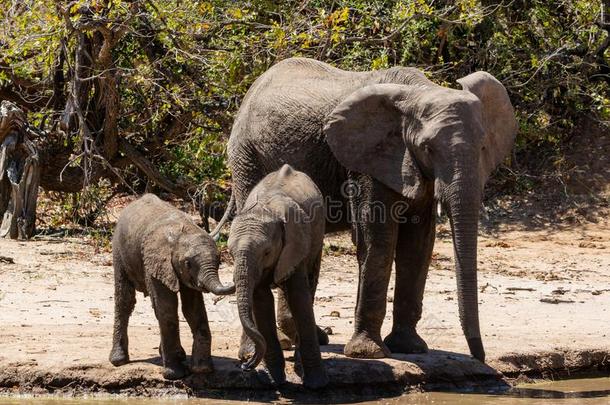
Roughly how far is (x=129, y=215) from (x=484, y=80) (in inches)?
109

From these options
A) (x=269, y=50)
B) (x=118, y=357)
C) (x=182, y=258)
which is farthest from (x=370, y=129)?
(x=269, y=50)

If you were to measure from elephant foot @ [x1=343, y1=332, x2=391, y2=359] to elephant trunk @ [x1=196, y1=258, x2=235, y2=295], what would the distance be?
5.02 ft

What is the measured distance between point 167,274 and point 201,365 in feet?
2.21

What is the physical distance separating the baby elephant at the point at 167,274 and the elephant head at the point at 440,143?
1422 mm

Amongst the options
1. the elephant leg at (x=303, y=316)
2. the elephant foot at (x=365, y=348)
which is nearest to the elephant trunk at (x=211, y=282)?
the elephant leg at (x=303, y=316)

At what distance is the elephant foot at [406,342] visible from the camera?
9.32 m

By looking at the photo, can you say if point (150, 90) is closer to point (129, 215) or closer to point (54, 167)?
point (54, 167)

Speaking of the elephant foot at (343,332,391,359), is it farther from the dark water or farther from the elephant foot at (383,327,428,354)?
the dark water

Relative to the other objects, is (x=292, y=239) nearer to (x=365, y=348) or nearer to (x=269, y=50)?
(x=365, y=348)

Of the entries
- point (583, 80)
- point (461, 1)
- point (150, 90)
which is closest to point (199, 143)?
point (150, 90)

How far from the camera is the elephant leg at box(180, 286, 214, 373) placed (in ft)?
27.1

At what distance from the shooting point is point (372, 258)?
29.2 ft

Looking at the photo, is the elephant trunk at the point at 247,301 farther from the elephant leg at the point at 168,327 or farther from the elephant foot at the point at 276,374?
the elephant leg at the point at 168,327

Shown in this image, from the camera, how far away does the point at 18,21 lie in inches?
541
